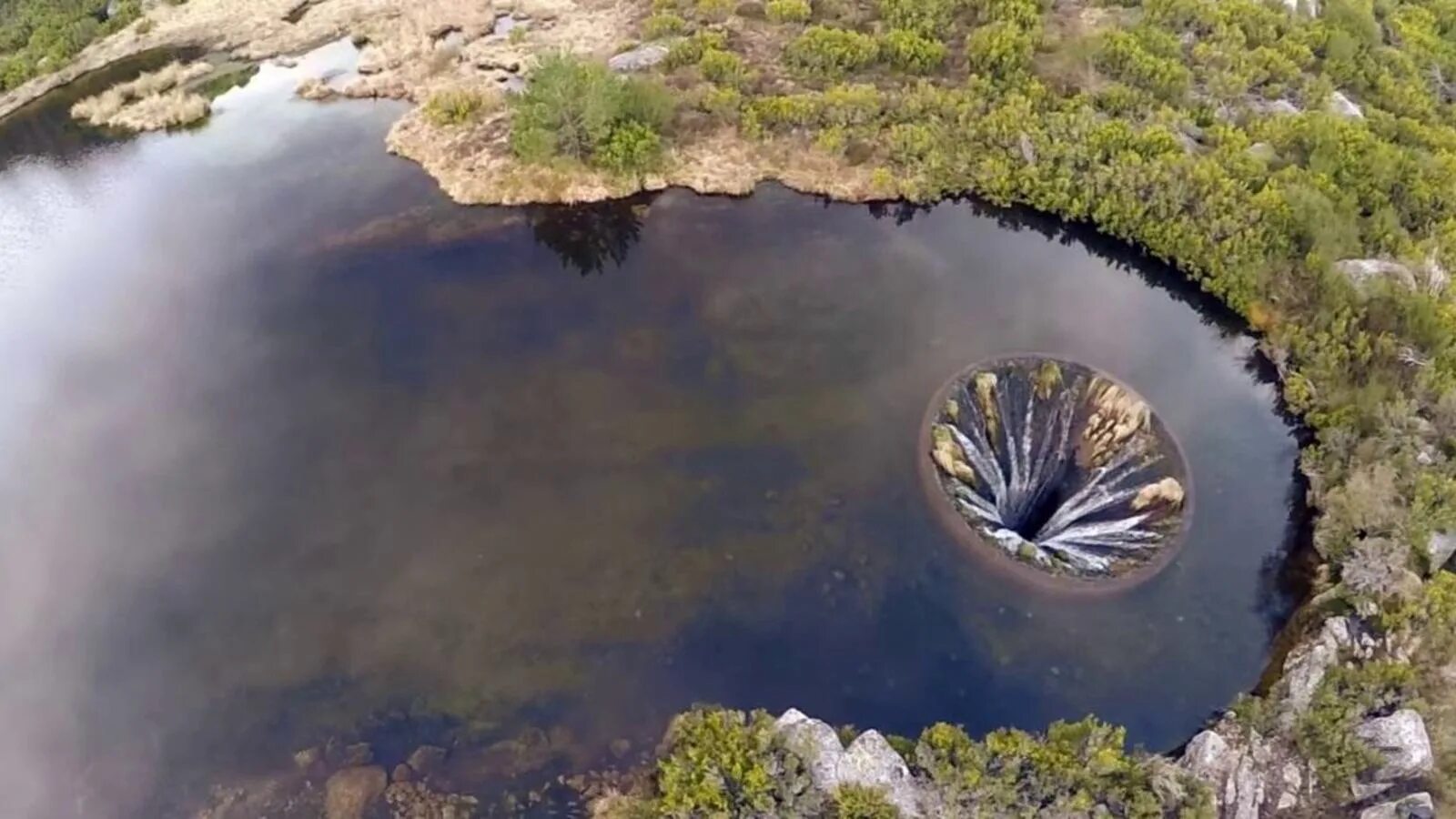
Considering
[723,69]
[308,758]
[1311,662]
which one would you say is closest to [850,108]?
[723,69]

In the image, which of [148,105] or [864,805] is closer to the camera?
[864,805]

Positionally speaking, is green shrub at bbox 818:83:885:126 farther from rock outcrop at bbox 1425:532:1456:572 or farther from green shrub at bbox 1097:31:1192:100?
rock outcrop at bbox 1425:532:1456:572

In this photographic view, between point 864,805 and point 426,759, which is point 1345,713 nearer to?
point 864,805

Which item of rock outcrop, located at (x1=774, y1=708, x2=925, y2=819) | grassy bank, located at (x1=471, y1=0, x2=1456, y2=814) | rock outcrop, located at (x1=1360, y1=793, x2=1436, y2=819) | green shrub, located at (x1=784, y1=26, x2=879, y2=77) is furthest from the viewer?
green shrub, located at (x1=784, y1=26, x2=879, y2=77)

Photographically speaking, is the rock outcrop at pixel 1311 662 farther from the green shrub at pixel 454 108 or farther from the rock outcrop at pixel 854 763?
the green shrub at pixel 454 108

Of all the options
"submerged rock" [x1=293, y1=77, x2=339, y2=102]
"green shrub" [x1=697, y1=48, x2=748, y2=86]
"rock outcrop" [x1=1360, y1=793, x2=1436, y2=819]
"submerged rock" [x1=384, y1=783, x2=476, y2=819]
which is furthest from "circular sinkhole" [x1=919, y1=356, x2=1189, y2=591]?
"submerged rock" [x1=293, y1=77, x2=339, y2=102]
